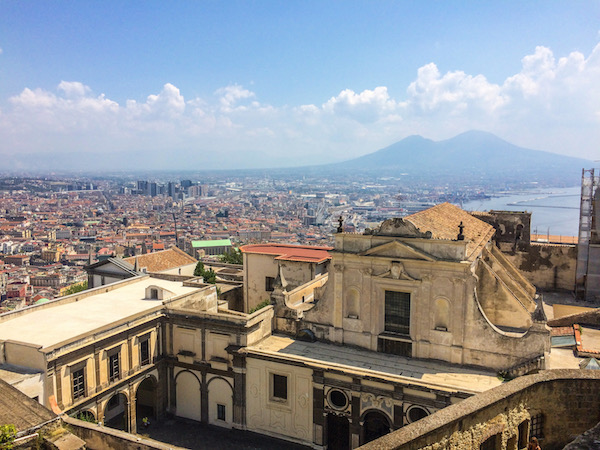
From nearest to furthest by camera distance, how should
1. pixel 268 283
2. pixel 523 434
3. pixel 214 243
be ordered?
pixel 523 434 → pixel 268 283 → pixel 214 243

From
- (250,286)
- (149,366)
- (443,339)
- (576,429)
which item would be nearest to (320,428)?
(443,339)

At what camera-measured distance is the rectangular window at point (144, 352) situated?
20.8 meters

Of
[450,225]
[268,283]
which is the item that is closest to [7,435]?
[450,225]

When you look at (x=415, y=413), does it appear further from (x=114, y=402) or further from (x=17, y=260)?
(x=17, y=260)

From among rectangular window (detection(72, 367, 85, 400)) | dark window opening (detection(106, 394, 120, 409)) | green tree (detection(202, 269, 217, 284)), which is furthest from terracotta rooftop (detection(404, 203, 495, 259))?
green tree (detection(202, 269, 217, 284))

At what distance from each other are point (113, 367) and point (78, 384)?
5.67ft

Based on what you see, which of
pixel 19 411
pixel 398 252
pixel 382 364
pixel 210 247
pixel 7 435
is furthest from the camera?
pixel 210 247

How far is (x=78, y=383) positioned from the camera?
17.8m

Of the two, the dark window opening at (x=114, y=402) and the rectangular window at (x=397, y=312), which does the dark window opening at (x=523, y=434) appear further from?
the dark window opening at (x=114, y=402)

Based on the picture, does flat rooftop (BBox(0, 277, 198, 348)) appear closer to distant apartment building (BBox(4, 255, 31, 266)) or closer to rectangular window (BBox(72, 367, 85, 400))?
rectangular window (BBox(72, 367, 85, 400))

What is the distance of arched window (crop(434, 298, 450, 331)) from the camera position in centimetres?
1838

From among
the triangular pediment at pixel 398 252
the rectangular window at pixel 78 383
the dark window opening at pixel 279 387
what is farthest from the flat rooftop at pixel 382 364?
the rectangular window at pixel 78 383

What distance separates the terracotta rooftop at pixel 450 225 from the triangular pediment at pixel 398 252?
993mm

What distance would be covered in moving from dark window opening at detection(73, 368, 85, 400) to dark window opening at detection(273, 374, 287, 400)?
7.53m
